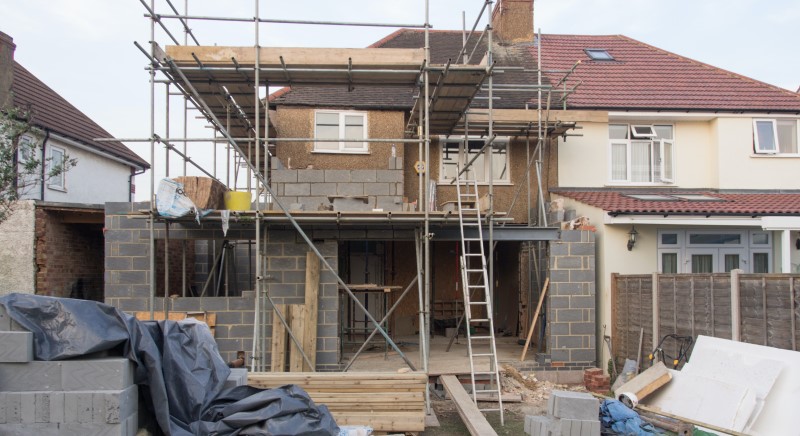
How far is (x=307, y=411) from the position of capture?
242 inches

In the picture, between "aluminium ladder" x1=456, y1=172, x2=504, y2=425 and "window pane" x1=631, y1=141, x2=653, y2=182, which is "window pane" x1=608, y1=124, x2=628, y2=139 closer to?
"window pane" x1=631, y1=141, x2=653, y2=182

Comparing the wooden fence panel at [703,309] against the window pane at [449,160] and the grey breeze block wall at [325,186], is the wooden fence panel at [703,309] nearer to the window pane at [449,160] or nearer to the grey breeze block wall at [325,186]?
the window pane at [449,160]

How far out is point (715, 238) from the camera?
12.3 m

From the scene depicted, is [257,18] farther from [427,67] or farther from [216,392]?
[216,392]

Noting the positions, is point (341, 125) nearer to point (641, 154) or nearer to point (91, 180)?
point (641, 154)

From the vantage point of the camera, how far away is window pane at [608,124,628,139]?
46.6 feet

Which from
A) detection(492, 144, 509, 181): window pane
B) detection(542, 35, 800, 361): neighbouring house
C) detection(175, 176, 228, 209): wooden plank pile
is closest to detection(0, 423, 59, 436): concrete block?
detection(175, 176, 228, 209): wooden plank pile

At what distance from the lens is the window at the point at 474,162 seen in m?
13.8

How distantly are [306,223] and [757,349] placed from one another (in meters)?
6.21

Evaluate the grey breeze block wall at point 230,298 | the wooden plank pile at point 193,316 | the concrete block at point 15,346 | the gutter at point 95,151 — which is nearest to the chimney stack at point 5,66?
the gutter at point 95,151

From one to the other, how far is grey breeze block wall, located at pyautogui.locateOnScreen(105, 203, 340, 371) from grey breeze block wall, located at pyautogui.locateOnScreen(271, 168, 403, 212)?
1.27 meters

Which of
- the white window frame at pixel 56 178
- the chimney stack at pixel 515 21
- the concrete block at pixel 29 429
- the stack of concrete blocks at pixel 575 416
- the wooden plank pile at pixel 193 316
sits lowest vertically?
the stack of concrete blocks at pixel 575 416

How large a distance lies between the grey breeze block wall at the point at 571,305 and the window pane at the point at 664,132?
13.8 feet

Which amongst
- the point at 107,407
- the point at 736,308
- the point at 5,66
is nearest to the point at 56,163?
the point at 5,66
